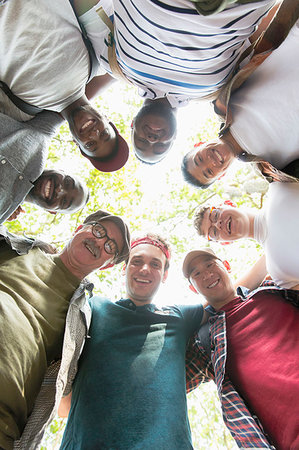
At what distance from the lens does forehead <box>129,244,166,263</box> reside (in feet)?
11.0

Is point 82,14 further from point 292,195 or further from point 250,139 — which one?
point 292,195

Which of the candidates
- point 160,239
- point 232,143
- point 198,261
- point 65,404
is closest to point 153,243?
point 160,239

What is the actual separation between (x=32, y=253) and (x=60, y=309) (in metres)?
0.62

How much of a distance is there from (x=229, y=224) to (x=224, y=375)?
1.54 meters

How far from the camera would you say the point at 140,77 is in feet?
7.29

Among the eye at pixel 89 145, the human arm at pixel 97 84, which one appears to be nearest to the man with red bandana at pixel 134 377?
the eye at pixel 89 145

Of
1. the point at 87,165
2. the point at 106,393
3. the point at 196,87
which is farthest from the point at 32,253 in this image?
the point at 87,165

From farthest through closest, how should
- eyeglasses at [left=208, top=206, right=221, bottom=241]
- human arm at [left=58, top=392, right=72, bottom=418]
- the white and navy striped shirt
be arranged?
1. eyeglasses at [left=208, top=206, right=221, bottom=241]
2. human arm at [left=58, top=392, right=72, bottom=418]
3. the white and navy striped shirt

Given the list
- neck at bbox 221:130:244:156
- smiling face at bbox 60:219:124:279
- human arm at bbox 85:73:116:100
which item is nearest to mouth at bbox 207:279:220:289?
smiling face at bbox 60:219:124:279

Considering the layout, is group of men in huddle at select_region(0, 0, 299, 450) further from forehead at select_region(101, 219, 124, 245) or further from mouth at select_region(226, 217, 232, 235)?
mouth at select_region(226, 217, 232, 235)

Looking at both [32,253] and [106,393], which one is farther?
[32,253]

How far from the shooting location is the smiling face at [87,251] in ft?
9.09

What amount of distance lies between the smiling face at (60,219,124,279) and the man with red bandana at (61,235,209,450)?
44 cm

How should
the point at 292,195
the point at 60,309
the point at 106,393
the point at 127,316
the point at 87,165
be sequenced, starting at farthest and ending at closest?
the point at 87,165
the point at 127,316
the point at 292,195
the point at 60,309
the point at 106,393
